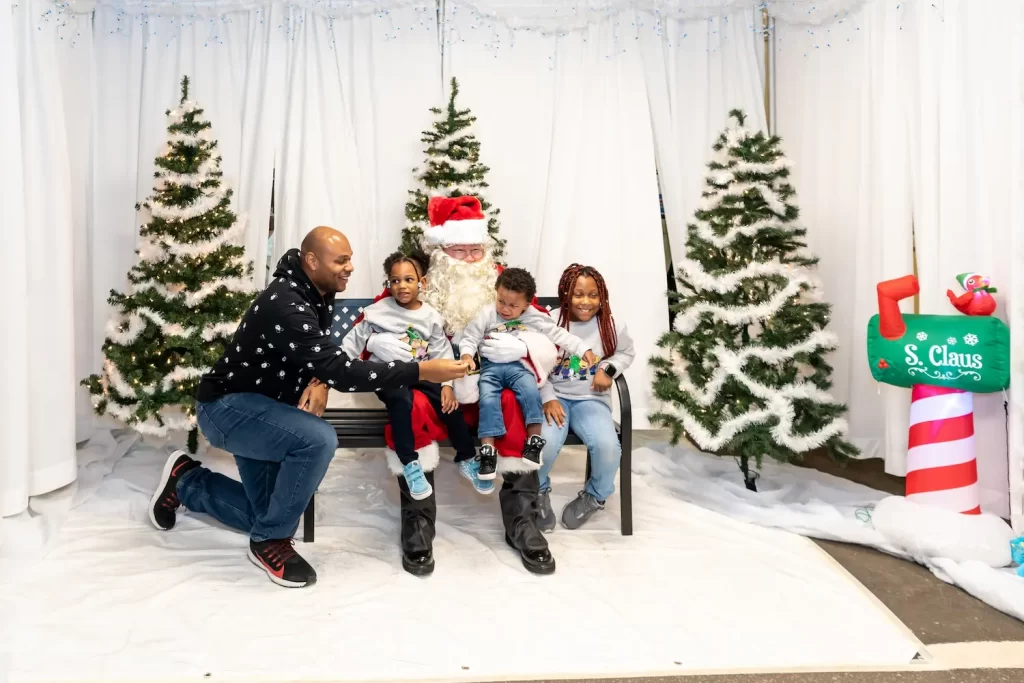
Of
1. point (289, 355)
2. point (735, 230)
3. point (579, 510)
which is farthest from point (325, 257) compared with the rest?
point (735, 230)

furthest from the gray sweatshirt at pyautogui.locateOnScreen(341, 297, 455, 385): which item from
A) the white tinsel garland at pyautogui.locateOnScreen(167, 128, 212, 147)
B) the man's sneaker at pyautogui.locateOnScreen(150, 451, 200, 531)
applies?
the white tinsel garland at pyautogui.locateOnScreen(167, 128, 212, 147)

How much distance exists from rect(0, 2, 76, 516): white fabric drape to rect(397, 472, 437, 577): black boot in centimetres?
176

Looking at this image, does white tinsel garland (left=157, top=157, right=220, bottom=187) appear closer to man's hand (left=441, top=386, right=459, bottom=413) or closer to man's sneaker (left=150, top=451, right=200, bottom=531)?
man's sneaker (left=150, top=451, right=200, bottom=531)

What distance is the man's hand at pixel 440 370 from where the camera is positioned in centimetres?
278

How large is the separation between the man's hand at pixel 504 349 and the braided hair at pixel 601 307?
1.36 ft

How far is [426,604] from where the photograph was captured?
2.66 meters

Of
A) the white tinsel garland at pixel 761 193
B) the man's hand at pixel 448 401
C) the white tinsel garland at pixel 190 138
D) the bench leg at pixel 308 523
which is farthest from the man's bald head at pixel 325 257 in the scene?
the white tinsel garland at pixel 761 193

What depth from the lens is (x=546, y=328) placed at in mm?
3471

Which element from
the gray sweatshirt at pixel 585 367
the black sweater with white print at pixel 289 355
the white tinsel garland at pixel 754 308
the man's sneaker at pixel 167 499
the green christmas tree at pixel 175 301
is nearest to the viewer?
the black sweater with white print at pixel 289 355

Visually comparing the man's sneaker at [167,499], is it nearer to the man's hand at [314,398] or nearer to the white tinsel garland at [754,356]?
the man's hand at [314,398]

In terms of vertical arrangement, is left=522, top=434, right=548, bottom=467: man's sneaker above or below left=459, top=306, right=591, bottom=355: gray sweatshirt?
below

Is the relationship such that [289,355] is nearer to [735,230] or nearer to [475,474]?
[475,474]

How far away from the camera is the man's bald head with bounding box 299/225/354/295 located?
2.77 meters

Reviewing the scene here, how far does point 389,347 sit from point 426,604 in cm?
118
